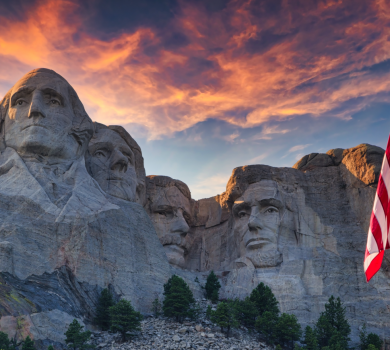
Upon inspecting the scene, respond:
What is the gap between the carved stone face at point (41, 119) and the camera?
838 inches

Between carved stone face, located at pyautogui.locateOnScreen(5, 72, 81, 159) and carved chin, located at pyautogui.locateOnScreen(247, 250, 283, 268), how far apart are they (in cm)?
889

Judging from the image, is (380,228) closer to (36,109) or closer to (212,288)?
(212,288)

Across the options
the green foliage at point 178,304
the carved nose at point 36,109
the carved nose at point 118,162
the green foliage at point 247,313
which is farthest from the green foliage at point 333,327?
the carved nose at point 36,109

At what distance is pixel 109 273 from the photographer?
19.1 metres

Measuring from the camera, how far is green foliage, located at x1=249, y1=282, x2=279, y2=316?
2025cm

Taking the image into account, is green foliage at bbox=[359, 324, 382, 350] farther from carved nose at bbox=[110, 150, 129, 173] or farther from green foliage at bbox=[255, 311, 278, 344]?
carved nose at bbox=[110, 150, 129, 173]

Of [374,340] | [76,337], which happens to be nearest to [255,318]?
[374,340]

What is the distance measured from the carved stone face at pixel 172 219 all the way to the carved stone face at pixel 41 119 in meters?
7.30

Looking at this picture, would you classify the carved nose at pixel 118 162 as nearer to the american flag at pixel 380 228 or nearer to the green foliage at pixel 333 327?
the green foliage at pixel 333 327

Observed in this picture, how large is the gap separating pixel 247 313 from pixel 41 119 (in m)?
10.8

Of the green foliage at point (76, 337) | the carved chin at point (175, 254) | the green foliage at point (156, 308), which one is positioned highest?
the carved chin at point (175, 254)

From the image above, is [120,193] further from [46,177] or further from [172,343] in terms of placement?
→ [172,343]

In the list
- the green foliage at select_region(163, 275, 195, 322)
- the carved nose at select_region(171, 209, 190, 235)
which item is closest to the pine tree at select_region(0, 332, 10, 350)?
the green foliage at select_region(163, 275, 195, 322)

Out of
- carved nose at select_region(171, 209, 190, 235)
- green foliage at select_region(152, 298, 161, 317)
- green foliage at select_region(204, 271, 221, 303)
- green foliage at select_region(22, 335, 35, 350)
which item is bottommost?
green foliage at select_region(22, 335, 35, 350)
